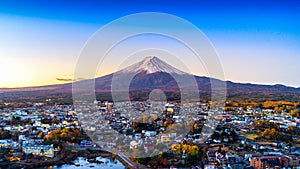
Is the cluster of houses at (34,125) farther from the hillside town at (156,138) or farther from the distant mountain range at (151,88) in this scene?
the distant mountain range at (151,88)

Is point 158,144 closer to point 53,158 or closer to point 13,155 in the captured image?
point 53,158

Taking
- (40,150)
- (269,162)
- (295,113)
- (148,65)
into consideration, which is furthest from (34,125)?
(295,113)

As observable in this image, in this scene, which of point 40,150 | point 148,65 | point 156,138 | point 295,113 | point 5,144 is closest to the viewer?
point 148,65

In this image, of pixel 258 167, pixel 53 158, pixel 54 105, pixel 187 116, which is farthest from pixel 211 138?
pixel 54 105

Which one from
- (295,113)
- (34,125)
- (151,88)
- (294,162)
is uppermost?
(151,88)

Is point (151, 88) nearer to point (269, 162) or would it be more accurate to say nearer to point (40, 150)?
point (40, 150)

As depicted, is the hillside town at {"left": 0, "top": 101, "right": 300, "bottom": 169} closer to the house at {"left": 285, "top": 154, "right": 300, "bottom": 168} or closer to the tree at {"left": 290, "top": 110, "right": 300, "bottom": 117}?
the house at {"left": 285, "top": 154, "right": 300, "bottom": 168}
